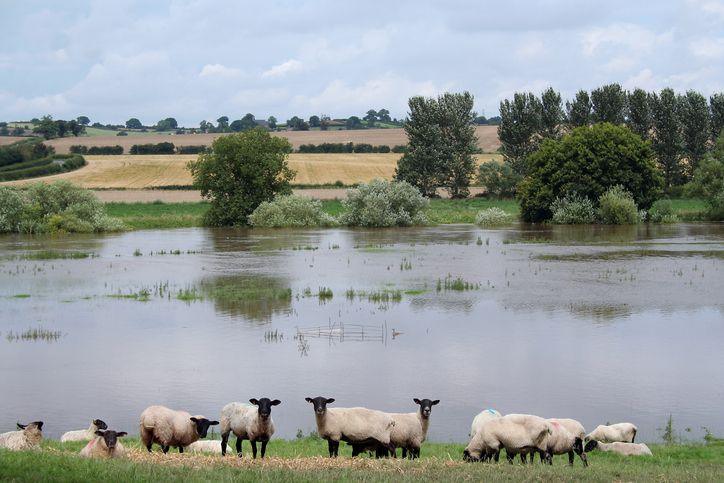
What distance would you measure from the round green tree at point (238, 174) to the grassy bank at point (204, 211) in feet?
12.6

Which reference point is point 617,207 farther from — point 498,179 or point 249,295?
point 249,295

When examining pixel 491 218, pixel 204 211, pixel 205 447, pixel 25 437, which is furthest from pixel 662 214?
pixel 25 437

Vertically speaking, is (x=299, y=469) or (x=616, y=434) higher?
(x=299, y=469)

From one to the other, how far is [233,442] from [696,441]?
8.63 meters

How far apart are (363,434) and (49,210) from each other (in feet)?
208

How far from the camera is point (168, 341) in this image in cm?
2845

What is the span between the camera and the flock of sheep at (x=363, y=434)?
1488 cm

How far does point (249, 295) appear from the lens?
37.2m

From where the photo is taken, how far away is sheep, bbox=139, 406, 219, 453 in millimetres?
16000

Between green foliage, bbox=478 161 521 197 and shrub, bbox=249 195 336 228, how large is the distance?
32228mm

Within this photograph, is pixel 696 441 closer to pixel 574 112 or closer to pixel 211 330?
pixel 211 330

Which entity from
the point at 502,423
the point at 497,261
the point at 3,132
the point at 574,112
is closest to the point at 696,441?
the point at 502,423

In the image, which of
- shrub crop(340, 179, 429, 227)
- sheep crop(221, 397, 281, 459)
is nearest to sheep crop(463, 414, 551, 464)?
sheep crop(221, 397, 281, 459)

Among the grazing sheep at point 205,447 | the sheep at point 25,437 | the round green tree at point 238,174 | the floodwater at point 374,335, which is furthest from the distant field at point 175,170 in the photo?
the grazing sheep at point 205,447
